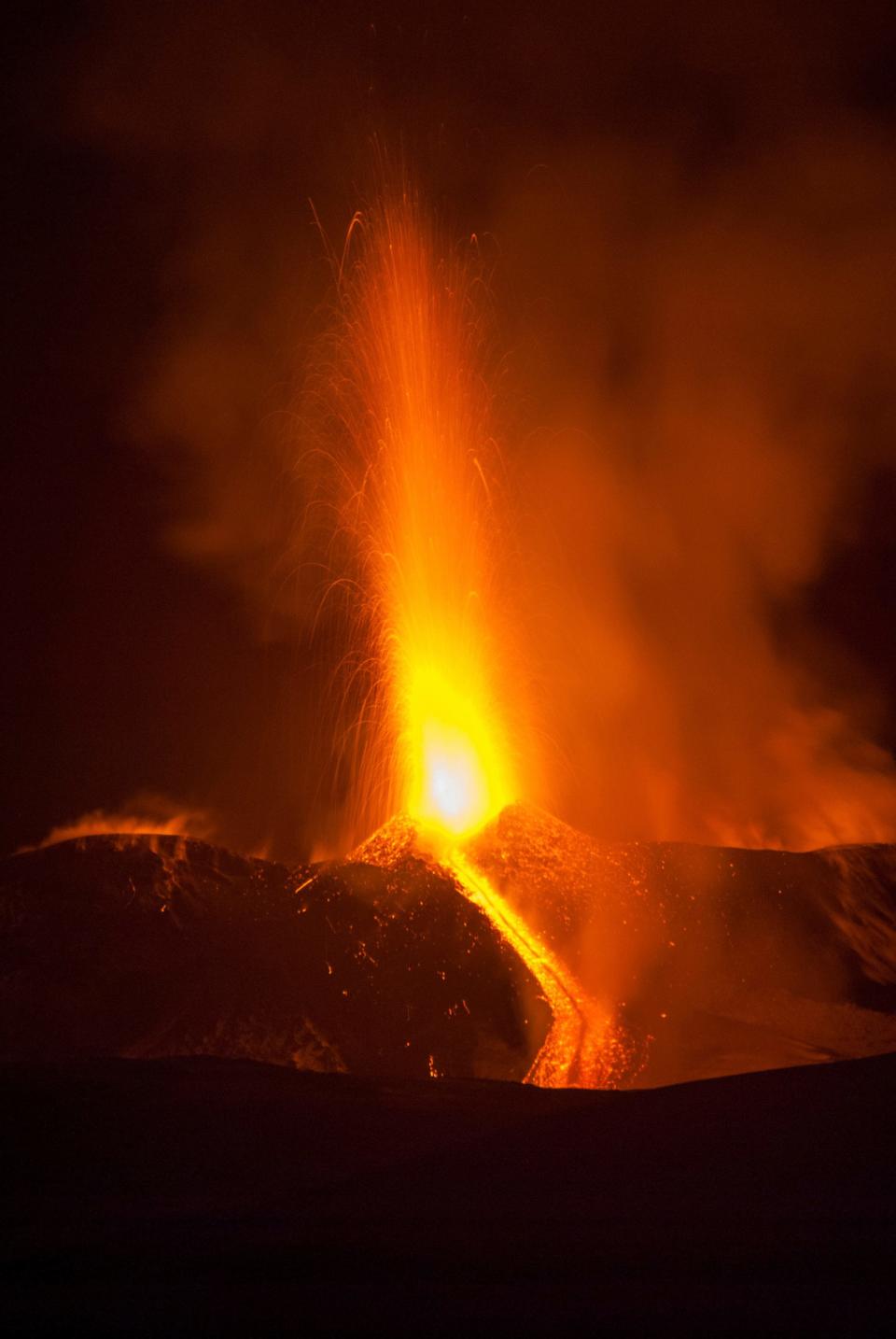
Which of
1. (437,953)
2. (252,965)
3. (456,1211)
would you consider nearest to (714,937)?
(437,953)

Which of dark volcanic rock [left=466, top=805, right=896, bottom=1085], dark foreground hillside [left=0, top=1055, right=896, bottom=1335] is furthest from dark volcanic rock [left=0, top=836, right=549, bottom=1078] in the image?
dark foreground hillside [left=0, top=1055, right=896, bottom=1335]

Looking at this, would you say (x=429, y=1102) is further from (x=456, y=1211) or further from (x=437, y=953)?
(x=437, y=953)

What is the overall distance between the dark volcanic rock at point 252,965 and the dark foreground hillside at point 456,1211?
12.7m

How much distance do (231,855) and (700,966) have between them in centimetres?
1698

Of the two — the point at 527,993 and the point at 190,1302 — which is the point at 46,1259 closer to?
the point at 190,1302

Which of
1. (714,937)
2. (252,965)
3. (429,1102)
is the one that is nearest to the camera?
(429,1102)

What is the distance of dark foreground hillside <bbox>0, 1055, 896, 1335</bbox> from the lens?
8453 mm

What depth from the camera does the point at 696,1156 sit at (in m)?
12.3

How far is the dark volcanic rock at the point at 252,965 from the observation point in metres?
31.1

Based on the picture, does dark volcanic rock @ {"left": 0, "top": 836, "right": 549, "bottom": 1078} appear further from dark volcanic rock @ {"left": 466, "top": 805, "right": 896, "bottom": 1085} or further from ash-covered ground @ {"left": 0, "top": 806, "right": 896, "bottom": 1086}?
dark volcanic rock @ {"left": 466, "top": 805, "right": 896, "bottom": 1085}

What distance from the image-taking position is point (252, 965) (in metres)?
34.7

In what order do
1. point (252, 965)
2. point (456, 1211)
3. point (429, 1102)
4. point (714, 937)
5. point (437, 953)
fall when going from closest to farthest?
point (456, 1211)
point (429, 1102)
point (252, 965)
point (437, 953)
point (714, 937)

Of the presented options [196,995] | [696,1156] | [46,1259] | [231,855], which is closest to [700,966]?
[196,995]

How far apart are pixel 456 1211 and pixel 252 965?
24.3 metres
